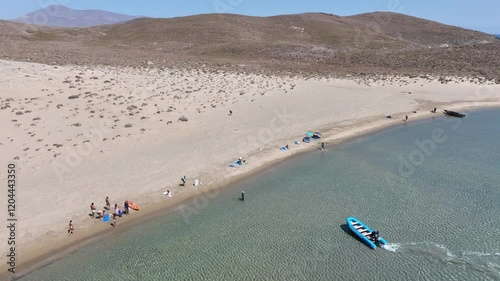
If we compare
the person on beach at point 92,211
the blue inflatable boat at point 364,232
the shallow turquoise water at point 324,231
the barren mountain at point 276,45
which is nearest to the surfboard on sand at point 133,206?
the shallow turquoise water at point 324,231

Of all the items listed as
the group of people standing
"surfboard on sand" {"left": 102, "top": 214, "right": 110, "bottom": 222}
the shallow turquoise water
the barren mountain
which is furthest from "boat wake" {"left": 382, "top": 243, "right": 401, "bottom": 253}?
the barren mountain

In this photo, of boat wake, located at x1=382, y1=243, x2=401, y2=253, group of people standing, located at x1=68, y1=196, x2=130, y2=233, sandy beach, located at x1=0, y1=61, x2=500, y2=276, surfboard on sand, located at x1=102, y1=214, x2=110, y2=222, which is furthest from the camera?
sandy beach, located at x1=0, y1=61, x2=500, y2=276

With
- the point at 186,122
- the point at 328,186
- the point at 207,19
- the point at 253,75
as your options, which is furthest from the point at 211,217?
the point at 207,19

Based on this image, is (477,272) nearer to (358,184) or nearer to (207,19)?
(358,184)

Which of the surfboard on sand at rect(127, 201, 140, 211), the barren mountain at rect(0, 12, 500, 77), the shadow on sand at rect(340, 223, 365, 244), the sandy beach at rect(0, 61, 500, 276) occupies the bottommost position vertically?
the shadow on sand at rect(340, 223, 365, 244)

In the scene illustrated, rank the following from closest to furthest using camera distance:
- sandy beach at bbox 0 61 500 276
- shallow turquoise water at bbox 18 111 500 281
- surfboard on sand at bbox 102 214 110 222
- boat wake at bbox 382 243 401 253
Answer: shallow turquoise water at bbox 18 111 500 281, boat wake at bbox 382 243 401 253, surfboard on sand at bbox 102 214 110 222, sandy beach at bbox 0 61 500 276

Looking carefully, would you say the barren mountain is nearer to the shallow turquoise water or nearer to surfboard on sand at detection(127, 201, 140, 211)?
the shallow turquoise water
